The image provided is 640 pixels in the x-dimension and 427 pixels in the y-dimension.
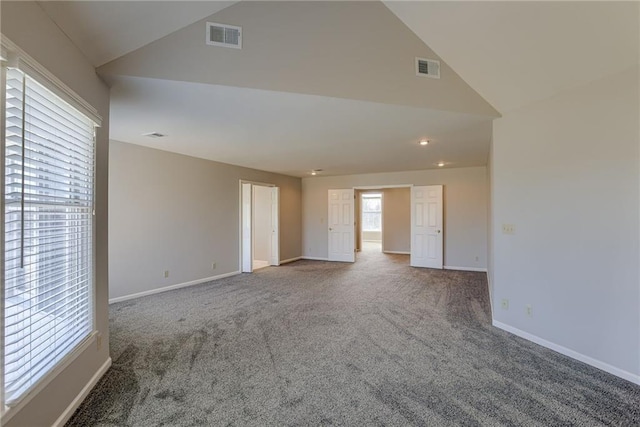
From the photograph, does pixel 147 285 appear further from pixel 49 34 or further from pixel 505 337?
pixel 505 337

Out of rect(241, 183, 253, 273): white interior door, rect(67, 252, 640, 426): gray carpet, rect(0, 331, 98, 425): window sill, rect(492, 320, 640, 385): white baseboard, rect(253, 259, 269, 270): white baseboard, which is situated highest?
rect(241, 183, 253, 273): white interior door

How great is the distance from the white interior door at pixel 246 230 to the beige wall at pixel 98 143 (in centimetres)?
409

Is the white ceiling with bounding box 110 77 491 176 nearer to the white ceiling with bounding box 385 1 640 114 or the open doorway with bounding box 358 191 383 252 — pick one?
the white ceiling with bounding box 385 1 640 114

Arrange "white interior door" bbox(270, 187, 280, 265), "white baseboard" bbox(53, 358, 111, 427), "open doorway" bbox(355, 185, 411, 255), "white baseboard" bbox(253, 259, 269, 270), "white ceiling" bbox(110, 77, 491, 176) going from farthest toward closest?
"open doorway" bbox(355, 185, 411, 255), "white interior door" bbox(270, 187, 280, 265), "white baseboard" bbox(253, 259, 269, 270), "white ceiling" bbox(110, 77, 491, 176), "white baseboard" bbox(53, 358, 111, 427)

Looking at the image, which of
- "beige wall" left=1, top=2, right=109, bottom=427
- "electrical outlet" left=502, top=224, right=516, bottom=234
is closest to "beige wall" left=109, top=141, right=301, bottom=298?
"beige wall" left=1, top=2, right=109, bottom=427

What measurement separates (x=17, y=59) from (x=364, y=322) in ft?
11.8

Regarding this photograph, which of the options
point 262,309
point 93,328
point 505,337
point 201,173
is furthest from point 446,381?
point 201,173

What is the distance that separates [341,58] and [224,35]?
3.42 ft

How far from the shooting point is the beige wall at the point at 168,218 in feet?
14.7

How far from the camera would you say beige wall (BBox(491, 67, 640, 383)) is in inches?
95.8

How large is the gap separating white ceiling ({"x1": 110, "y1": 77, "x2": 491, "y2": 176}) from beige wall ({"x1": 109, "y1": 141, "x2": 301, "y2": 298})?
0.34 m

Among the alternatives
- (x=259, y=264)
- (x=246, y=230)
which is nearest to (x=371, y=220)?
(x=259, y=264)

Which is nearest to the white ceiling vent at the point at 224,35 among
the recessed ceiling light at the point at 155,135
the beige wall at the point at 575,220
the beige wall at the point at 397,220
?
the recessed ceiling light at the point at 155,135

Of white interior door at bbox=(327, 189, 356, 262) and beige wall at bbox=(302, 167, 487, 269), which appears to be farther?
white interior door at bbox=(327, 189, 356, 262)
